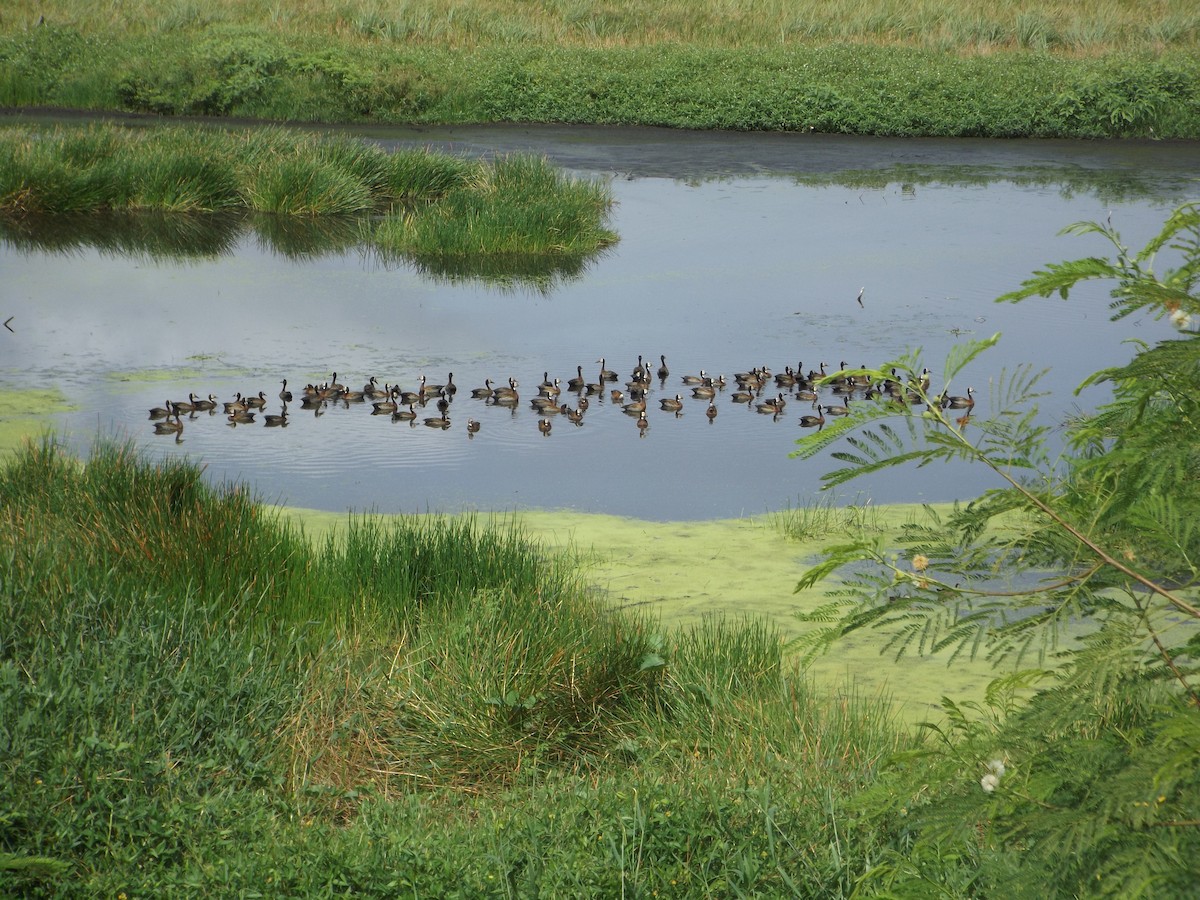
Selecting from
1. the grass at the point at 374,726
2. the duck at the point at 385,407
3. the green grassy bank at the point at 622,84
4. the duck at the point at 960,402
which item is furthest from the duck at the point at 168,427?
the green grassy bank at the point at 622,84

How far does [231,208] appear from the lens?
19016 mm

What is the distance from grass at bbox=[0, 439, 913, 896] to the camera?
413 cm

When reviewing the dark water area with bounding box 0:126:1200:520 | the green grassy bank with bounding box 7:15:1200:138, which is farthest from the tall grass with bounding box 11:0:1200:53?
the dark water area with bounding box 0:126:1200:520

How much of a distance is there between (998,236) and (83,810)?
15.9m

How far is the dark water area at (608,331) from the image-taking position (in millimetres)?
9641

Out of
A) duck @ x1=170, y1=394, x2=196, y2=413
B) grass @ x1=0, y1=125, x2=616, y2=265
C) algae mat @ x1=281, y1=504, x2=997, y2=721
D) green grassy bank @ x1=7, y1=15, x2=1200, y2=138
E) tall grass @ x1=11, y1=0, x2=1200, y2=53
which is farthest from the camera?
tall grass @ x1=11, y1=0, x2=1200, y2=53

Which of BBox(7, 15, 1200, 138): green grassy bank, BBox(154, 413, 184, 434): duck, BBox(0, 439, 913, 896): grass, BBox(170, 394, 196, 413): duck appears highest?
BBox(7, 15, 1200, 138): green grassy bank

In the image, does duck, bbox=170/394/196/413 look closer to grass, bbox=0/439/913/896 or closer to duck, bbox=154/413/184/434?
duck, bbox=154/413/184/434

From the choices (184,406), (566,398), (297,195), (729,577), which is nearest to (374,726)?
(729,577)

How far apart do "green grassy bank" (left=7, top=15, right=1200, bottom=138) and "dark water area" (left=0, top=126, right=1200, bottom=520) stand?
621 centimetres

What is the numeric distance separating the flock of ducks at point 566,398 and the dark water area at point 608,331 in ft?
0.31

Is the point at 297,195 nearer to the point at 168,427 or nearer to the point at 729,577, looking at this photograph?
the point at 168,427

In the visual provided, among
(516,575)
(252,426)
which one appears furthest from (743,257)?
(516,575)

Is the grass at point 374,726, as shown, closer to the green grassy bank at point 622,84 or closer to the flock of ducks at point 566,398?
the flock of ducks at point 566,398
